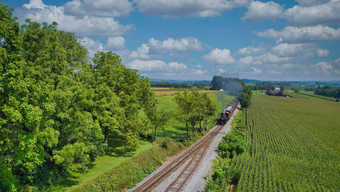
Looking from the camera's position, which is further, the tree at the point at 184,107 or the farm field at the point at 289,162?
the tree at the point at 184,107

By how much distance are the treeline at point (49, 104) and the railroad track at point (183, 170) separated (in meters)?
6.59

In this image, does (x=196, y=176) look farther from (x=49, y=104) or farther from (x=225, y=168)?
(x=49, y=104)

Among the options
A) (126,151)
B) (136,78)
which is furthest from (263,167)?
(136,78)

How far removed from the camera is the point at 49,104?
704 inches

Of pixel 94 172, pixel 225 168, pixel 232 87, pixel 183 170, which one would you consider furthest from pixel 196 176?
pixel 232 87

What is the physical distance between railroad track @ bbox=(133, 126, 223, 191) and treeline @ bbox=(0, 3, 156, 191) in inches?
260

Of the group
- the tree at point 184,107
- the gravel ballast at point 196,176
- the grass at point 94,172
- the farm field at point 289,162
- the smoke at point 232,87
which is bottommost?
the farm field at point 289,162

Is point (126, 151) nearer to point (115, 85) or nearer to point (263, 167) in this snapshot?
point (115, 85)

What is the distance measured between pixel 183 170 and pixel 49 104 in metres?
19.9

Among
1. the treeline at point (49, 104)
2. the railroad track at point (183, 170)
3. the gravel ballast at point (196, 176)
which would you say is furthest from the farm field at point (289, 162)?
the treeline at point (49, 104)

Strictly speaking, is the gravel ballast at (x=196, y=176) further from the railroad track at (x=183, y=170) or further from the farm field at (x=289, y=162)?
the farm field at (x=289, y=162)

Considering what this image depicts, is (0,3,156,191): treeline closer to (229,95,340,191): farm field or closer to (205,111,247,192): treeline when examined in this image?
(205,111,247,192): treeline

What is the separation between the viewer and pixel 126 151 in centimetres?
3394

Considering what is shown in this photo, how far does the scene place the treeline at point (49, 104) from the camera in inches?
643
